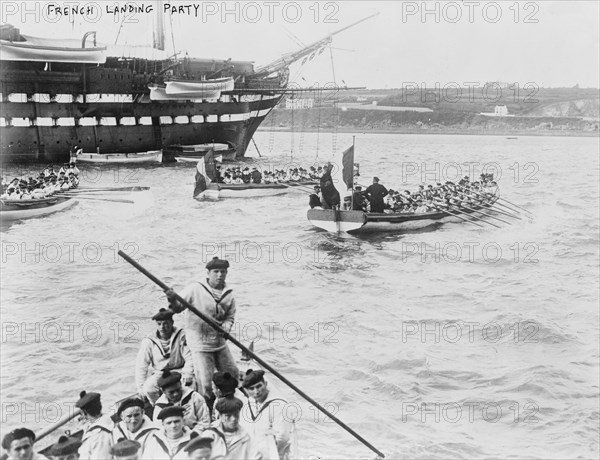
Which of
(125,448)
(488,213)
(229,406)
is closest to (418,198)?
(488,213)

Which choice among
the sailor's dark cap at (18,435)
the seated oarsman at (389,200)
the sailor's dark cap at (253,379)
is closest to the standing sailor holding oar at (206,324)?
the sailor's dark cap at (253,379)

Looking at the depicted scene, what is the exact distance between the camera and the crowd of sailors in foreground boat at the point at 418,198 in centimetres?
784

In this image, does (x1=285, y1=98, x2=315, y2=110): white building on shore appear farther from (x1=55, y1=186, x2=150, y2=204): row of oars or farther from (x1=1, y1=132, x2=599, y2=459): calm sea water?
(x1=55, y1=186, x2=150, y2=204): row of oars

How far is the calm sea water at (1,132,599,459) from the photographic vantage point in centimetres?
539

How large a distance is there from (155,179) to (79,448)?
4.24 m

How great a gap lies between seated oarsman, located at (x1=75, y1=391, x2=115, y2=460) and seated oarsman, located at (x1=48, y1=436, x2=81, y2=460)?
0.06 meters

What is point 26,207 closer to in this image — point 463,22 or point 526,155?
point 463,22

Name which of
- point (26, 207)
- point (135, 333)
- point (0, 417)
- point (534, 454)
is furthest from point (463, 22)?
point (0, 417)

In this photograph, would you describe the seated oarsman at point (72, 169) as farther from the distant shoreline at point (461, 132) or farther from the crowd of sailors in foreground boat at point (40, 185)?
the distant shoreline at point (461, 132)

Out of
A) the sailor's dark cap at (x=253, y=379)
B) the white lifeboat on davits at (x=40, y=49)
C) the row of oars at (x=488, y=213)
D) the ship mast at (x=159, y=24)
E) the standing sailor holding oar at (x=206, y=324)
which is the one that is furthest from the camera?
the row of oars at (x=488, y=213)

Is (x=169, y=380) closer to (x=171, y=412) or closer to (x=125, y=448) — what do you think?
(x=171, y=412)

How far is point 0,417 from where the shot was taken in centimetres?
517

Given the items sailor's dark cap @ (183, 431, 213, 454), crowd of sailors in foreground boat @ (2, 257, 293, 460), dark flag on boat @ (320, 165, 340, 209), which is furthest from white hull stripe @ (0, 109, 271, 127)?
sailor's dark cap @ (183, 431, 213, 454)

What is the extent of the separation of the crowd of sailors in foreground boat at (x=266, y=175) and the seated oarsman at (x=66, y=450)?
5.11 metres
